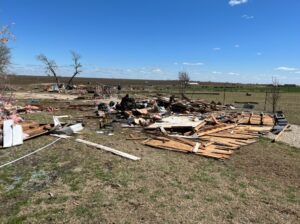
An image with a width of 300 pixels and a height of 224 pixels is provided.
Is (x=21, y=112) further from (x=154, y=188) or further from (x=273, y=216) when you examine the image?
(x=273, y=216)

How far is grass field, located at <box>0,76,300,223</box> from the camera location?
4695 mm

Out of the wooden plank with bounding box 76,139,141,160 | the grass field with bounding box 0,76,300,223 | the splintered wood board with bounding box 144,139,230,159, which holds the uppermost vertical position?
the splintered wood board with bounding box 144,139,230,159

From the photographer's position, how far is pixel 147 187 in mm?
5863

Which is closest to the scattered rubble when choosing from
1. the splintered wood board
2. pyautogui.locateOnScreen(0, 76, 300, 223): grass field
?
the splintered wood board

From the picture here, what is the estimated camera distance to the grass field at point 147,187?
4695 millimetres

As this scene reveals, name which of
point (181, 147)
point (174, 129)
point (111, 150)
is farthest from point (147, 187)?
point (174, 129)

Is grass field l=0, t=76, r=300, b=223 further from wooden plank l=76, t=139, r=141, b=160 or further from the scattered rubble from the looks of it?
the scattered rubble

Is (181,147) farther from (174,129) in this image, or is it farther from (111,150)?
(174,129)

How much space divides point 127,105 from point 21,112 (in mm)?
5875

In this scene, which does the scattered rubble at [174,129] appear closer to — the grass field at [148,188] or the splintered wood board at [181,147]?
the splintered wood board at [181,147]

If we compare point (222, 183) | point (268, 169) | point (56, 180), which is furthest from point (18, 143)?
point (268, 169)

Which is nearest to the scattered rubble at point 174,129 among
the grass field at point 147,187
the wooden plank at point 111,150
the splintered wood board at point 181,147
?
the splintered wood board at point 181,147

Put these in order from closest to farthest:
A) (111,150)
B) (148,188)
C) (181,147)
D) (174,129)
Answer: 1. (148,188)
2. (111,150)
3. (181,147)
4. (174,129)

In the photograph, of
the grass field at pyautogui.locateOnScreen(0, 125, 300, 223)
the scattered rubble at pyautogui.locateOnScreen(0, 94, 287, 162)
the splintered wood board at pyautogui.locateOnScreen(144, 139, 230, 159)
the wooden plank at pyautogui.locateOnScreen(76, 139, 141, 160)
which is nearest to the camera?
the grass field at pyautogui.locateOnScreen(0, 125, 300, 223)
